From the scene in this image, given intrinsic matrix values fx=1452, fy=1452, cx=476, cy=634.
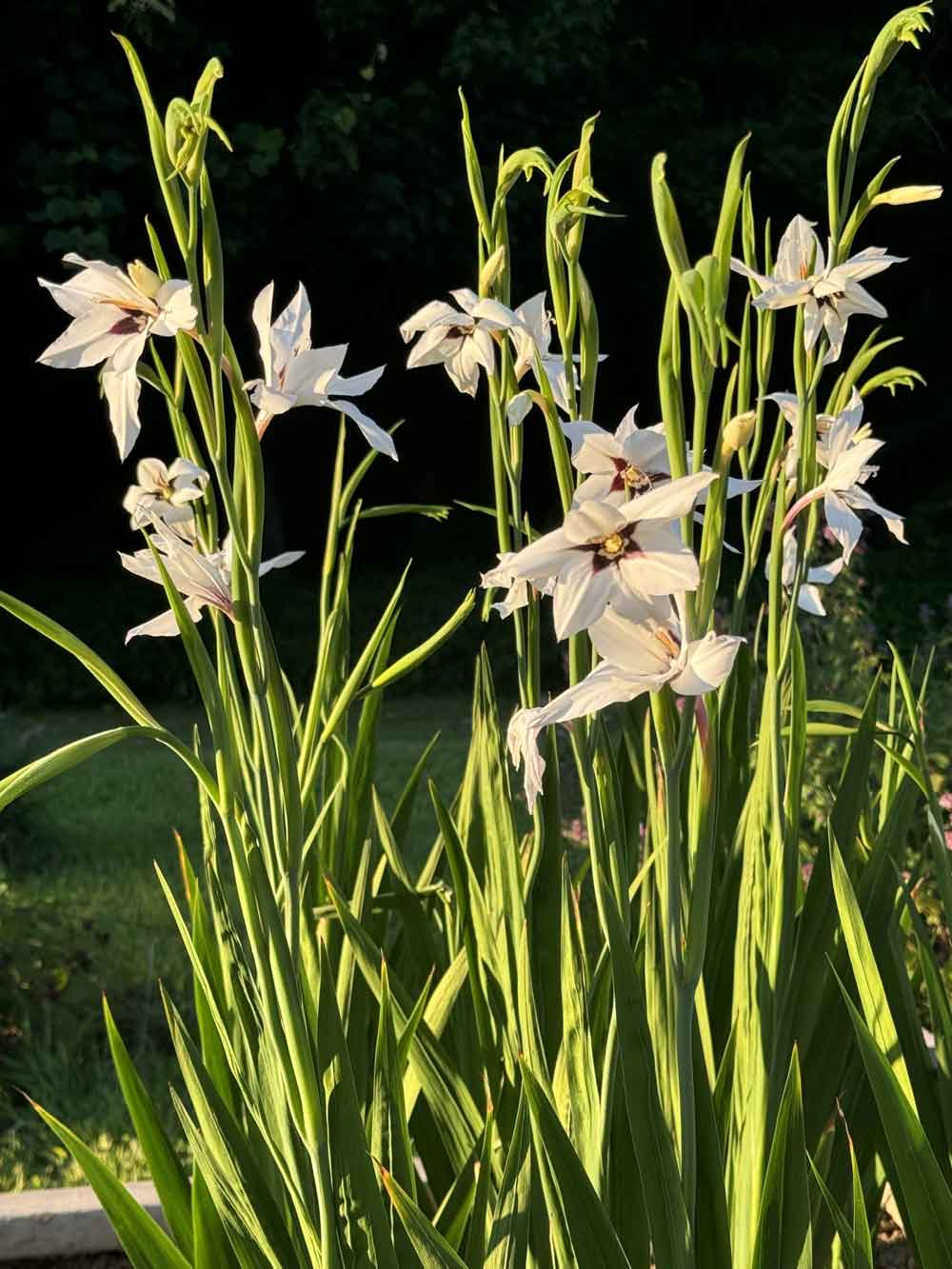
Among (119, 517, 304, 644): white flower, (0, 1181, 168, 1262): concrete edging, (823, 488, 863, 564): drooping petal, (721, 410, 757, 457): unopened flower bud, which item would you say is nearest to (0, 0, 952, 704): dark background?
(0, 1181, 168, 1262): concrete edging

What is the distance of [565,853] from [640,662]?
54 cm

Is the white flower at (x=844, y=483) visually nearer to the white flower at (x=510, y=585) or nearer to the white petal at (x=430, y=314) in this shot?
the white flower at (x=510, y=585)

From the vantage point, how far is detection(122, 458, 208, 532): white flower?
3.41 feet

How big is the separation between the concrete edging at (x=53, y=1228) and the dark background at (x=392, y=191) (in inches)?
250

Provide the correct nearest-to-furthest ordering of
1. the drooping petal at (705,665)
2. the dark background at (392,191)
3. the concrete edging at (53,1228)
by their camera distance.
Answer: the drooping petal at (705,665)
the concrete edging at (53,1228)
the dark background at (392,191)

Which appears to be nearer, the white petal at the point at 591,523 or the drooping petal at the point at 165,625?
the white petal at the point at 591,523

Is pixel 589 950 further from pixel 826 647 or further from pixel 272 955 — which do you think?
pixel 826 647

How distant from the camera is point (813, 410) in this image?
1002 millimetres

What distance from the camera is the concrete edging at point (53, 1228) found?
181cm

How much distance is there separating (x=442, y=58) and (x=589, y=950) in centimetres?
761

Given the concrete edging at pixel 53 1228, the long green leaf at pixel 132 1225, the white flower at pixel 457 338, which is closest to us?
the white flower at pixel 457 338

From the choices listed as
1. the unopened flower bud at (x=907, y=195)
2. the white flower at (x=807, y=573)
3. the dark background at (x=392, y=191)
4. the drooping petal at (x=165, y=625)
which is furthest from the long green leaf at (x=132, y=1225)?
the dark background at (x=392, y=191)

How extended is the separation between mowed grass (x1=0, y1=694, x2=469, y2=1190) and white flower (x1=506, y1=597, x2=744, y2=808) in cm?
193

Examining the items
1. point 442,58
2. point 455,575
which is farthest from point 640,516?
point 455,575
